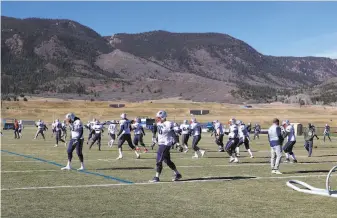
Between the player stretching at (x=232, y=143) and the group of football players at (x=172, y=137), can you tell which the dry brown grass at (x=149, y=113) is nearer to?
the group of football players at (x=172, y=137)

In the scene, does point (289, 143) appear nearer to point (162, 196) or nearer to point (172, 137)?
point (172, 137)

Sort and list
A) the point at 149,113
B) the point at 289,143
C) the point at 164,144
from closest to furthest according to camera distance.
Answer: the point at 164,144, the point at 289,143, the point at 149,113

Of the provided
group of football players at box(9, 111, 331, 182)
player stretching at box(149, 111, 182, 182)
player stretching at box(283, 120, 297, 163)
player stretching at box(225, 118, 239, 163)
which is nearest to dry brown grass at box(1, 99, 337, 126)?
group of football players at box(9, 111, 331, 182)

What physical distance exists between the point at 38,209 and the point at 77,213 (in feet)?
3.10

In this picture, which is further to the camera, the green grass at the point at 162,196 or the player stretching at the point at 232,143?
the player stretching at the point at 232,143

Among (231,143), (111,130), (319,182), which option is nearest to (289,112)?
(111,130)

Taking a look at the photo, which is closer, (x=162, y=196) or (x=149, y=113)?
(x=162, y=196)

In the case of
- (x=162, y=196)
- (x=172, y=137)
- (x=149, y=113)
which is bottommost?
(x=162, y=196)

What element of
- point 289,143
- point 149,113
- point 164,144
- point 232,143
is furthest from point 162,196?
point 149,113

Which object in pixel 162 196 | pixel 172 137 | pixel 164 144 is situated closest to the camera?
pixel 162 196

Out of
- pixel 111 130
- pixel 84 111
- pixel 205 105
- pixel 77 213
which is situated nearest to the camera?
pixel 77 213

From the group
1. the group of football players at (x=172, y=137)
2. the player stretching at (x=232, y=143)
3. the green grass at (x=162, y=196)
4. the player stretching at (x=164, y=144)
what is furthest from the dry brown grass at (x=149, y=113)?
the player stretching at (x=164, y=144)

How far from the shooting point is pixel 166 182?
53.1ft

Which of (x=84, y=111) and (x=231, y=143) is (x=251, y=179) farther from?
(x=84, y=111)
